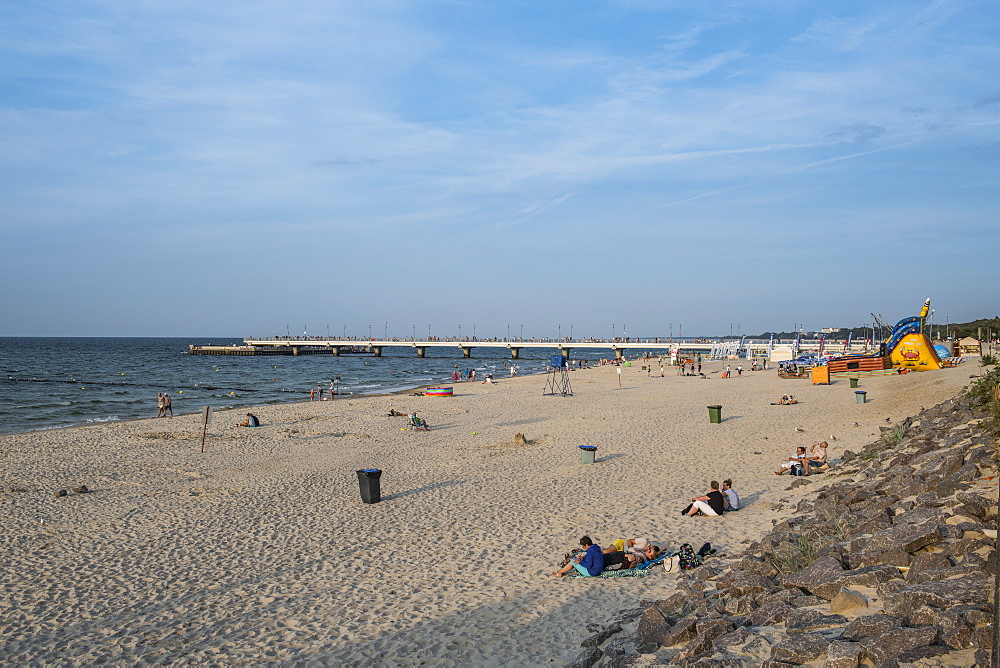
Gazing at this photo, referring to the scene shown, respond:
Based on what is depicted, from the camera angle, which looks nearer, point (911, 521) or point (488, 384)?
point (911, 521)

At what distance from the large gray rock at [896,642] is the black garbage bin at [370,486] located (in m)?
9.51

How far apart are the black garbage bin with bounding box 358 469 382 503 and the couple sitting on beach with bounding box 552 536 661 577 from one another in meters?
4.87

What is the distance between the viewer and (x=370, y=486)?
40.9 feet

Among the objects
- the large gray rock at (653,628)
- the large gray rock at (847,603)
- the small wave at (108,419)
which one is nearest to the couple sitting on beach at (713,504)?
the large gray rock at (653,628)

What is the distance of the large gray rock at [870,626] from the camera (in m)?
4.28

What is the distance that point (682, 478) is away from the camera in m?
13.6

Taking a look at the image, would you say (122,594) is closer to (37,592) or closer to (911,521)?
(37,592)

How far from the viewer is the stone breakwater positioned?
408 cm

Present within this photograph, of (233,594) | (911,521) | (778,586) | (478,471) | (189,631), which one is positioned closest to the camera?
(778,586)

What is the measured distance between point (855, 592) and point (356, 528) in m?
Answer: 7.77

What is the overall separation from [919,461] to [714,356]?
70731 mm

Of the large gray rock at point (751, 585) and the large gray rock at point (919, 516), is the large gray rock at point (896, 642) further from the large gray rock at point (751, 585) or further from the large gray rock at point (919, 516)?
the large gray rock at point (919, 516)

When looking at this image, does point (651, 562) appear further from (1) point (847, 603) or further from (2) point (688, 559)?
(1) point (847, 603)

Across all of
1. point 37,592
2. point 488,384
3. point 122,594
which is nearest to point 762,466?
point 122,594
